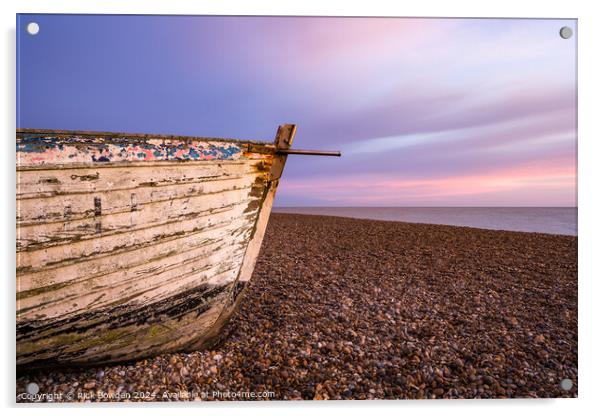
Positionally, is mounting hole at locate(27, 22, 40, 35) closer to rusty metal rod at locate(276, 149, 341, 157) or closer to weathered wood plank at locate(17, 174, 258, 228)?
weathered wood plank at locate(17, 174, 258, 228)

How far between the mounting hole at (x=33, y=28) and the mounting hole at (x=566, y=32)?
4.95m

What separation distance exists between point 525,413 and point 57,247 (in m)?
4.09

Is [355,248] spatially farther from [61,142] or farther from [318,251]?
[61,142]

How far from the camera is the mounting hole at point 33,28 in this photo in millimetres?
3201

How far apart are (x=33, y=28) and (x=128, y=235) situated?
7.25 feet

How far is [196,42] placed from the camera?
3502mm

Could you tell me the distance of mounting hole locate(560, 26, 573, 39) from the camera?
11.4 feet

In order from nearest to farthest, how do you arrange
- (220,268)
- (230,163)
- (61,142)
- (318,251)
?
(61,142)
(230,163)
(220,268)
(318,251)

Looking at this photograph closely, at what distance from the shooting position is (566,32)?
3.47m

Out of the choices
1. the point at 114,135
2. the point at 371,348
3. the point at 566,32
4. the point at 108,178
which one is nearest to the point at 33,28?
the point at 114,135

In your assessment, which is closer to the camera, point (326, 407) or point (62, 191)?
point (62, 191)

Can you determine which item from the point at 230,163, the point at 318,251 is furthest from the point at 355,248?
the point at 230,163
